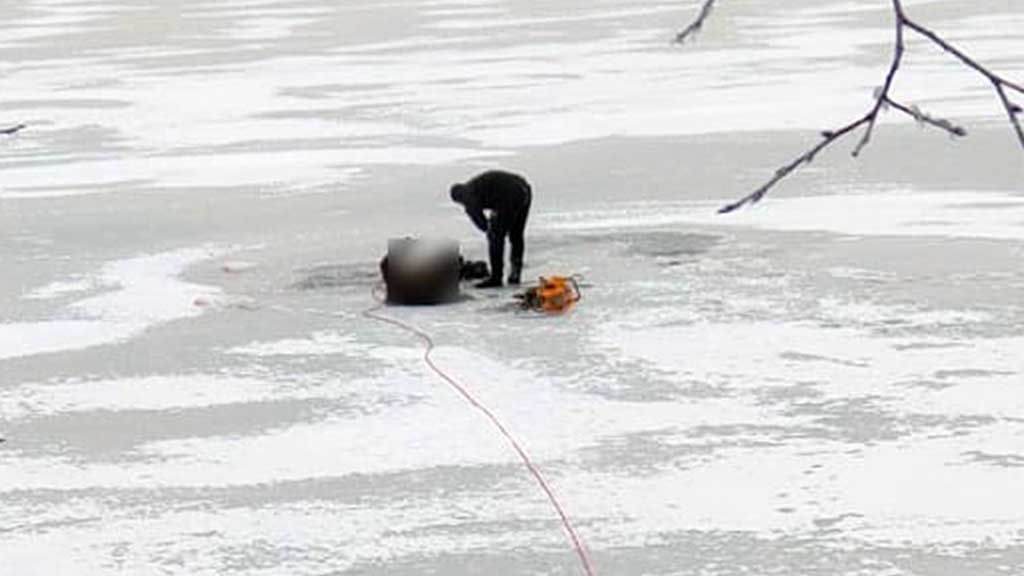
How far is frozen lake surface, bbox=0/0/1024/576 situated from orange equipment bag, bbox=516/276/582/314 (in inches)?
5.1

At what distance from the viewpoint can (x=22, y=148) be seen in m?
18.3

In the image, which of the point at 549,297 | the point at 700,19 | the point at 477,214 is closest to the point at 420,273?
the point at 477,214

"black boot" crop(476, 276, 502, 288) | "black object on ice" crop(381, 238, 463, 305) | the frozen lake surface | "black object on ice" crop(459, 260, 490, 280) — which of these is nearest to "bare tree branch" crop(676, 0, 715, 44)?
the frozen lake surface

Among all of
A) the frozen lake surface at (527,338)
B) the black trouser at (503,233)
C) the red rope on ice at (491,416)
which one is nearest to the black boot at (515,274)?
the black trouser at (503,233)

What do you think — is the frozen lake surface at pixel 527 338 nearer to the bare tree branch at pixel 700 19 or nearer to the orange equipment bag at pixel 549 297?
the orange equipment bag at pixel 549 297

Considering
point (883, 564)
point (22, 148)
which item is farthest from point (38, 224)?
point (883, 564)

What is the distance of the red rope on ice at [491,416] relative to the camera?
648cm

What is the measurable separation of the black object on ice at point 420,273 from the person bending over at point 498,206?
0.74ft

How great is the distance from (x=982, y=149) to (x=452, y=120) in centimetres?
491

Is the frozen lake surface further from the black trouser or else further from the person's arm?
the person's arm

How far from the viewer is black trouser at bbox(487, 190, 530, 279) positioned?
11086 mm

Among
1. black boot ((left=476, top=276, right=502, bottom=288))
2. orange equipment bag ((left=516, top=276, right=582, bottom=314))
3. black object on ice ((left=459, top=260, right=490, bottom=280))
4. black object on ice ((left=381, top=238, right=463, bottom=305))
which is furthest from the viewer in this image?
black object on ice ((left=459, top=260, right=490, bottom=280))

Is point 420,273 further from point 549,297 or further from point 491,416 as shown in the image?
point 491,416

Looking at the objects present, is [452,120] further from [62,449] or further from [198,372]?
[62,449]
